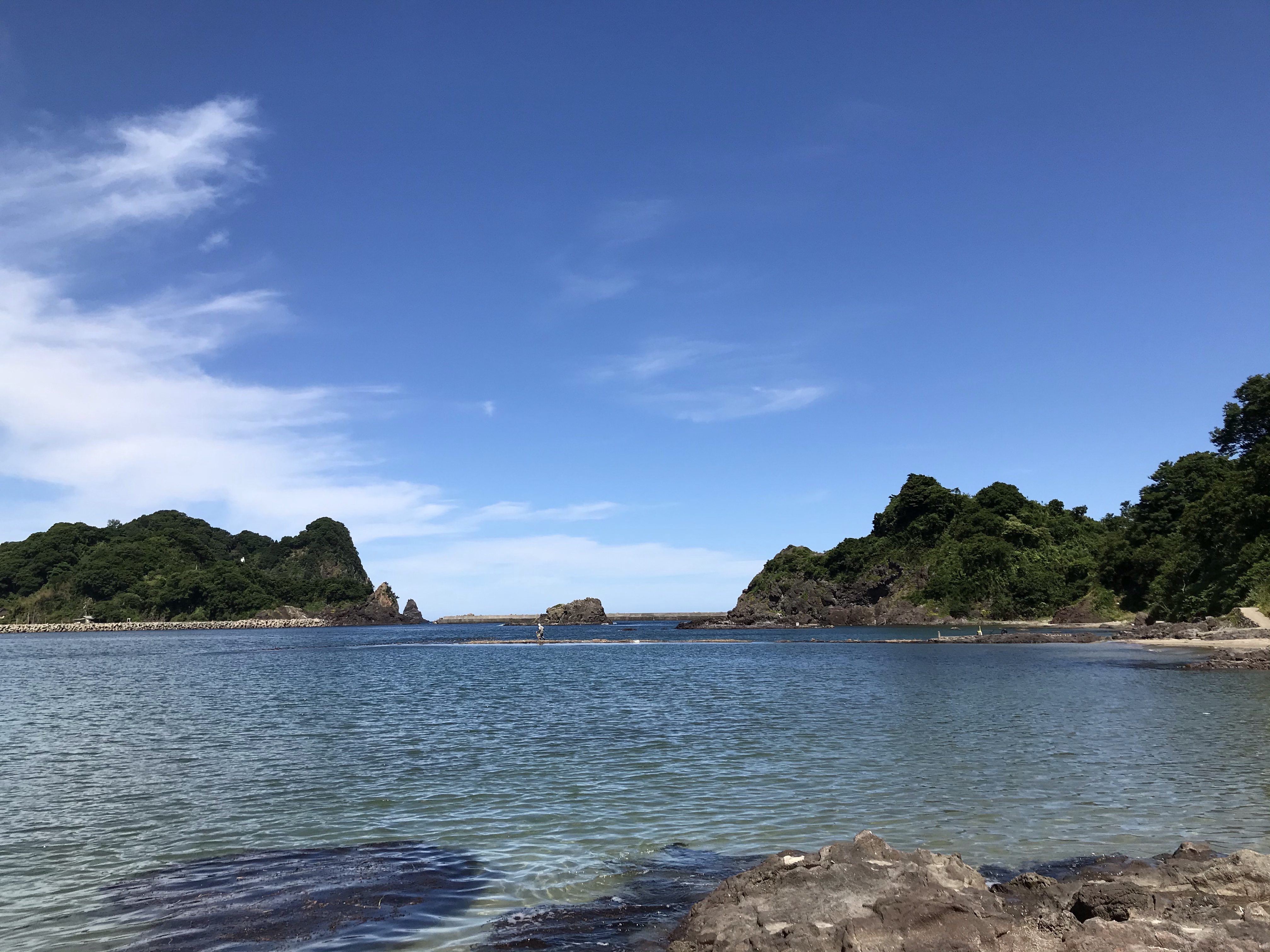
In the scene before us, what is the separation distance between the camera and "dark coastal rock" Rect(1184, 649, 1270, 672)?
40469 millimetres

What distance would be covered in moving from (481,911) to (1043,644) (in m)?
78.2

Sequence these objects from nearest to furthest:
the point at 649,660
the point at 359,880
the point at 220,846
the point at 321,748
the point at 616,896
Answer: the point at 616,896 → the point at 359,880 → the point at 220,846 → the point at 321,748 → the point at 649,660

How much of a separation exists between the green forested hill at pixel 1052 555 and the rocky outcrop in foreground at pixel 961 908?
226 feet

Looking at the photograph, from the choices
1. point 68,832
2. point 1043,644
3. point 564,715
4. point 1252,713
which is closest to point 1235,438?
point 1043,644

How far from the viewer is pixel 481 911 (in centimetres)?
1007

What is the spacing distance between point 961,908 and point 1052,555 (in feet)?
459

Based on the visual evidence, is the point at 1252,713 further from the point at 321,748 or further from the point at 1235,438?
the point at 1235,438

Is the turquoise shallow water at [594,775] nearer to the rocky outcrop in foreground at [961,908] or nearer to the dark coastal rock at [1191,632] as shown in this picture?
the rocky outcrop in foreground at [961,908]

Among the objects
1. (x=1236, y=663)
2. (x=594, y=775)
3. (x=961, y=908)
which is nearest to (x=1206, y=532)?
(x=1236, y=663)

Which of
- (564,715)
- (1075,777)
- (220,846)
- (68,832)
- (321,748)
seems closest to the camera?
(220,846)

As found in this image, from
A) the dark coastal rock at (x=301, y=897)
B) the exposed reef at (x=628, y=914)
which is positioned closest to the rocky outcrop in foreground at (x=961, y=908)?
the exposed reef at (x=628, y=914)

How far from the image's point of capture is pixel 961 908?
7.66m

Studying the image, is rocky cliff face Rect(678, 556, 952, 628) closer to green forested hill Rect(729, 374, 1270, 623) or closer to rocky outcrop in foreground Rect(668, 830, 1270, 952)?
green forested hill Rect(729, 374, 1270, 623)

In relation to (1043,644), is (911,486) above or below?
above
